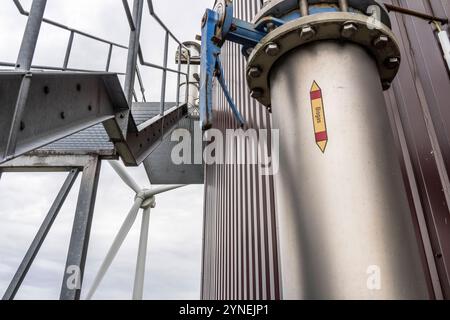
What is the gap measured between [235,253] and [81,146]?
124 inches

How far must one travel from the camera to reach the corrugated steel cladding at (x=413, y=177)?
2100 millimetres

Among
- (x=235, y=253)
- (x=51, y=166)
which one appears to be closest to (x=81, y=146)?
(x=51, y=166)

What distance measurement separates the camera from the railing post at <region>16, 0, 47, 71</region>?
1445mm

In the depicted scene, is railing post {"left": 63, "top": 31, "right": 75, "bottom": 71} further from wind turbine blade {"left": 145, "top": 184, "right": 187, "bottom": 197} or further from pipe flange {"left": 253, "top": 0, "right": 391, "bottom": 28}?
wind turbine blade {"left": 145, "top": 184, "right": 187, "bottom": 197}

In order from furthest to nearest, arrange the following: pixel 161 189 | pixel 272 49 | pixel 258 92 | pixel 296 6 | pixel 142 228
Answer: pixel 161 189 → pixel 142 228 → pixel 258 92 → pixel 296 6 → pixel 272 49

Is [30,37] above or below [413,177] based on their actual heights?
above

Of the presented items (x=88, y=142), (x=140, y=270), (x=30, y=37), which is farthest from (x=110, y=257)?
(x=30, y=37)

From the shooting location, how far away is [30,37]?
151 cm

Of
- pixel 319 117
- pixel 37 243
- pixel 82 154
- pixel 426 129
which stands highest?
pixel 82 154

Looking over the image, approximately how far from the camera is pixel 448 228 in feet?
6.61

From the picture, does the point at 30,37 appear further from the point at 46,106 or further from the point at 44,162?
the point at 44,162

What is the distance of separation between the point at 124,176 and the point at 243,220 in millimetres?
6511

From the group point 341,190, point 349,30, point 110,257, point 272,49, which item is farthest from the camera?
point 110,257
